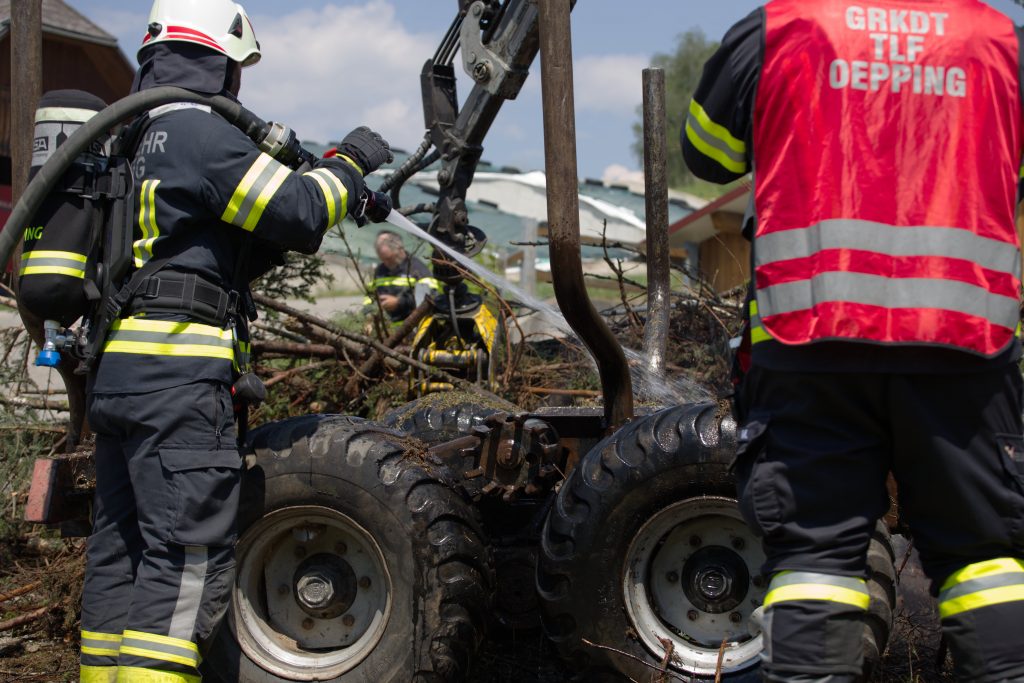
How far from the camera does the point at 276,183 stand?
3.07 meters

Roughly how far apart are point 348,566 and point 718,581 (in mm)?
1218

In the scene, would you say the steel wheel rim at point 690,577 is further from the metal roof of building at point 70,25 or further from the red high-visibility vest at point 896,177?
the metal roof of building at point 70,25

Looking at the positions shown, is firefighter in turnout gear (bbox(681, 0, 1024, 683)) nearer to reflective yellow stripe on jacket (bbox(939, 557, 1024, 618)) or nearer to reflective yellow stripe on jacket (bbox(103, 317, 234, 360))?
reflective yellow stripe on jacket (bbox(939, 557, 1024, 618))

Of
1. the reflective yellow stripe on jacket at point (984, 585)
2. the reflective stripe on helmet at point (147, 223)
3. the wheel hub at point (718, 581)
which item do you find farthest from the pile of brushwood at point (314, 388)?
the reflective stripe on helmet at point (147, 223)

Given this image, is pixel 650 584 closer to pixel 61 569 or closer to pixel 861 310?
pixel 861 310

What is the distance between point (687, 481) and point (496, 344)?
3.51 m

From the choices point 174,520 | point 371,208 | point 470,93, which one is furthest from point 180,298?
point 470,93

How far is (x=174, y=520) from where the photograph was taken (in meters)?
2.96

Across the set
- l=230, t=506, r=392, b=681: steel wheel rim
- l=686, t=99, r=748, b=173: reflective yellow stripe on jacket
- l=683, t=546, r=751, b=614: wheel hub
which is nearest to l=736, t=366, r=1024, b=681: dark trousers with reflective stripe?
l=686, t=99, r=748, b=173: reflective yellow stripe on jacket

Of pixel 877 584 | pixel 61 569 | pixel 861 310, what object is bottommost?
pixel 61 569

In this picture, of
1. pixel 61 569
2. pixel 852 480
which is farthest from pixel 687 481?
pixel 61 569

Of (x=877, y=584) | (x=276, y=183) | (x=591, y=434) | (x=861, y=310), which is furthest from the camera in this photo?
(x=591, y=434)

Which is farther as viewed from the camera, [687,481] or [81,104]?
[81,104]

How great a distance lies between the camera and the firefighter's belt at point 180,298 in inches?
121
